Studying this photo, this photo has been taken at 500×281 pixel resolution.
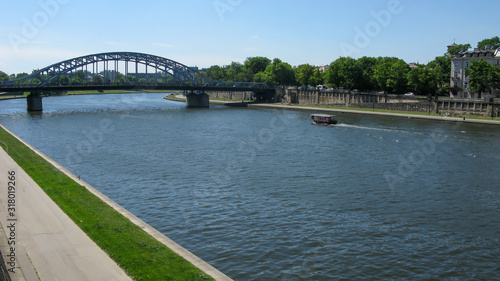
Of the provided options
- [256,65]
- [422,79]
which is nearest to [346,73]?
[422,79]

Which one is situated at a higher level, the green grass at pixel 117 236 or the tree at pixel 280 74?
the tree at pixel 280 74

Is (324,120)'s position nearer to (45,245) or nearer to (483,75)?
(483,75)

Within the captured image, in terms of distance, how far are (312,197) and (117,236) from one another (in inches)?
549

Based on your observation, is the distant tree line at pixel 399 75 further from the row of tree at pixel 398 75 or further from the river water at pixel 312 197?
the river water at pixel 312 197

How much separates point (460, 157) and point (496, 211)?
1862 cm

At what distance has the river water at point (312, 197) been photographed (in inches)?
767

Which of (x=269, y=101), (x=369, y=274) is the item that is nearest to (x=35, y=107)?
(x=269, y=101)

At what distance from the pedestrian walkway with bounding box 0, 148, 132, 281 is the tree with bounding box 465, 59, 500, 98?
271 feet

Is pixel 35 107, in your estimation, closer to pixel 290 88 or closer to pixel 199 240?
pixel 290 88

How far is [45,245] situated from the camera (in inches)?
663

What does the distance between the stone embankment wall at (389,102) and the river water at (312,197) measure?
2700cm

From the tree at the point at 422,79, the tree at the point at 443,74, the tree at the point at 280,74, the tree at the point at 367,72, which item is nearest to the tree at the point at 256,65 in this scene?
the tree at the point at 280,74

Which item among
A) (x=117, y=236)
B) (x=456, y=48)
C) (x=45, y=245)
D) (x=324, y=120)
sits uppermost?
(x=456, y=48)

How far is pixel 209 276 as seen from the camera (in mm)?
15273
